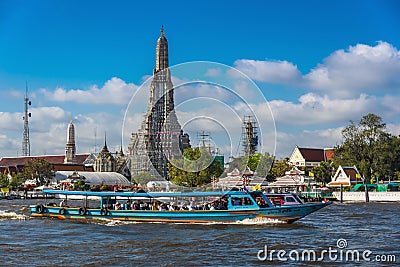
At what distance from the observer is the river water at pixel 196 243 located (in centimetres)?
2456

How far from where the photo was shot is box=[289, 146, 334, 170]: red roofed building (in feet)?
470

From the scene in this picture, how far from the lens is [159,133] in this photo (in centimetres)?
13062

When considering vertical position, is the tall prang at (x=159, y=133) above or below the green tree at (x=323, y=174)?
above

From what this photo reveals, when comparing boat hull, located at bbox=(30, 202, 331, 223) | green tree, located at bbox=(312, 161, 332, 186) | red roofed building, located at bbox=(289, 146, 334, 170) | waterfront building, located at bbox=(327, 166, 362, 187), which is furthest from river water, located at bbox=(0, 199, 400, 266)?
red roofed building, located at bbox=(289, 146, 334, 170)

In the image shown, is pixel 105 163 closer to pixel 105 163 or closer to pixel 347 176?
pixel 105 163

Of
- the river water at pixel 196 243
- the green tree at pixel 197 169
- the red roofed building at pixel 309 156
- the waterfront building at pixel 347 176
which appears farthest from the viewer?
the red roofed building at pixel 309 156

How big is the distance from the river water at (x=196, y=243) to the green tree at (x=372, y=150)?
138ft

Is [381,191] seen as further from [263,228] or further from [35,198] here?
[35,198]

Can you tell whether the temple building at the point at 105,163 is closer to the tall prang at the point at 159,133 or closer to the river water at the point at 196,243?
the tall prang at the point at 159,133

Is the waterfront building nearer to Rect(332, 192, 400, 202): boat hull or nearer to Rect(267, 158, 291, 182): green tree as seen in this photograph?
Rect(332, 192, 400, 202): boat hull

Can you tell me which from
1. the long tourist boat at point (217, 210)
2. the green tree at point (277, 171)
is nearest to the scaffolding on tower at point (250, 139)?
the green tree at point (277, 171)

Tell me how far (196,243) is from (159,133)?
Answer: 333 ft

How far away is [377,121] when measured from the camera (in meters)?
83.4

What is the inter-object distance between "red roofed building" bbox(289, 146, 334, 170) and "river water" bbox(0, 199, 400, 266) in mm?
102832
